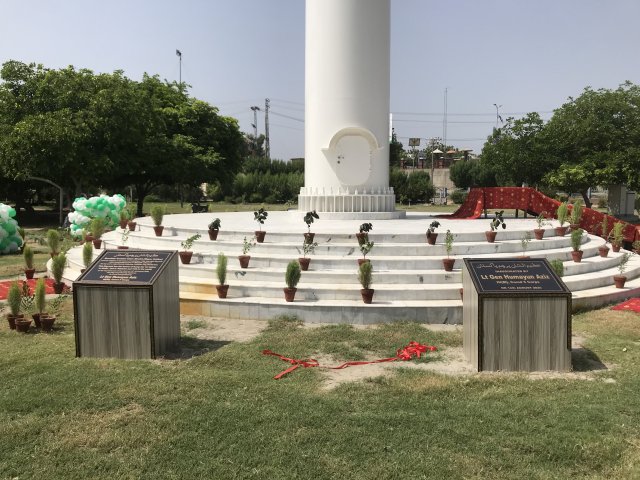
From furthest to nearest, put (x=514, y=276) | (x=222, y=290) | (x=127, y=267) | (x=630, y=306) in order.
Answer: (x=630, y=306), (x=222, y=290), (x=127, y=267), (x=514, y=276)

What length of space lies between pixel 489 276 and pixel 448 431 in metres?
2.55

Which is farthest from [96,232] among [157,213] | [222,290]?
[222,290]

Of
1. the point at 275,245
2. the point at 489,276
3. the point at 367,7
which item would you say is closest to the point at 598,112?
the point at 367,7

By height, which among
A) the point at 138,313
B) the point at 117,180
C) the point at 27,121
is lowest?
the point at 138,313

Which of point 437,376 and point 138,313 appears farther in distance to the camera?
point 138,313

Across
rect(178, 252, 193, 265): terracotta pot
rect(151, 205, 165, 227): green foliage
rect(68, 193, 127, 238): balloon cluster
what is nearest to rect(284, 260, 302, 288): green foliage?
rect(178, 252, 193, 265): terracotta pot

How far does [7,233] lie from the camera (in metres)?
18.9

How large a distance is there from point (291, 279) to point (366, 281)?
1.25m

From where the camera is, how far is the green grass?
455cm

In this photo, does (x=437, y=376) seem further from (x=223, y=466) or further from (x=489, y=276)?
(x=223, y=466)

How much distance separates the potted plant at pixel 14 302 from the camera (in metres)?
8.57

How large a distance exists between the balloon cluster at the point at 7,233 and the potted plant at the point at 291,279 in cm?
1318

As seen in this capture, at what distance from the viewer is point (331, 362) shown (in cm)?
736

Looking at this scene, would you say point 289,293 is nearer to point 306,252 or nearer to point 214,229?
point 306,252
